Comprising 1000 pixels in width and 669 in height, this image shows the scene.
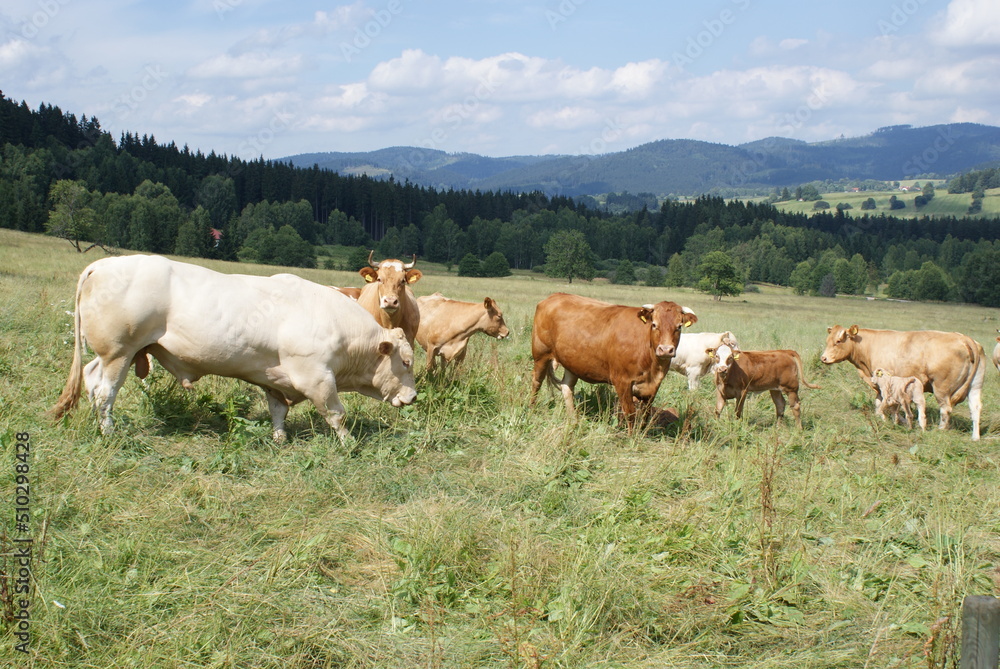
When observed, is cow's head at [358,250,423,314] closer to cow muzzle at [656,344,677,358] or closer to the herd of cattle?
the herd of cattle

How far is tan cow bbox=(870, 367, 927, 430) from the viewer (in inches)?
452

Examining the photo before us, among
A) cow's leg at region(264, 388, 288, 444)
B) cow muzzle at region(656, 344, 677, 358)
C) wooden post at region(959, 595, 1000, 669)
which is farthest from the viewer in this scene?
cow muzzle at region(656, 344, 677, 358)

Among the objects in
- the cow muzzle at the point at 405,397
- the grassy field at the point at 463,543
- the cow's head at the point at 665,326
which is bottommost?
the grassy field at the point at 463,543

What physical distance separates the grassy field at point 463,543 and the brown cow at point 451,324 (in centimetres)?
435

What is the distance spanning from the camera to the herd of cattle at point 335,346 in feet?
22.7

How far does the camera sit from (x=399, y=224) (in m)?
127

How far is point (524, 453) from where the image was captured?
24.3 feet

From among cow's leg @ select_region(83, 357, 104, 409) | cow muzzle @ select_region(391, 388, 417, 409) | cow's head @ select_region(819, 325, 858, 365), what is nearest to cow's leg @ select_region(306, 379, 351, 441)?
cow muzzle @ select_region(391, 388, 417, 409)

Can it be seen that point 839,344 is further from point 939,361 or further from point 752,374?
point 752,374

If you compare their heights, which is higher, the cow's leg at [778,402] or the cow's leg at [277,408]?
the cow's leg at [277,408]

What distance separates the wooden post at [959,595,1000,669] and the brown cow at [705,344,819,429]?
8.07 metres

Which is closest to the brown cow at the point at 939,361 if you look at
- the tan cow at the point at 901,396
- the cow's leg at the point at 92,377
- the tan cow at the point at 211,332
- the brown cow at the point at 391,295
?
the tan cow at the point at 901,396

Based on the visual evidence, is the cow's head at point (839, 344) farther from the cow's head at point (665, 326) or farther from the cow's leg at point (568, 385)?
the cow's head at point (665, 326)

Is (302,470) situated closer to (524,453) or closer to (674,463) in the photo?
(524,453)
